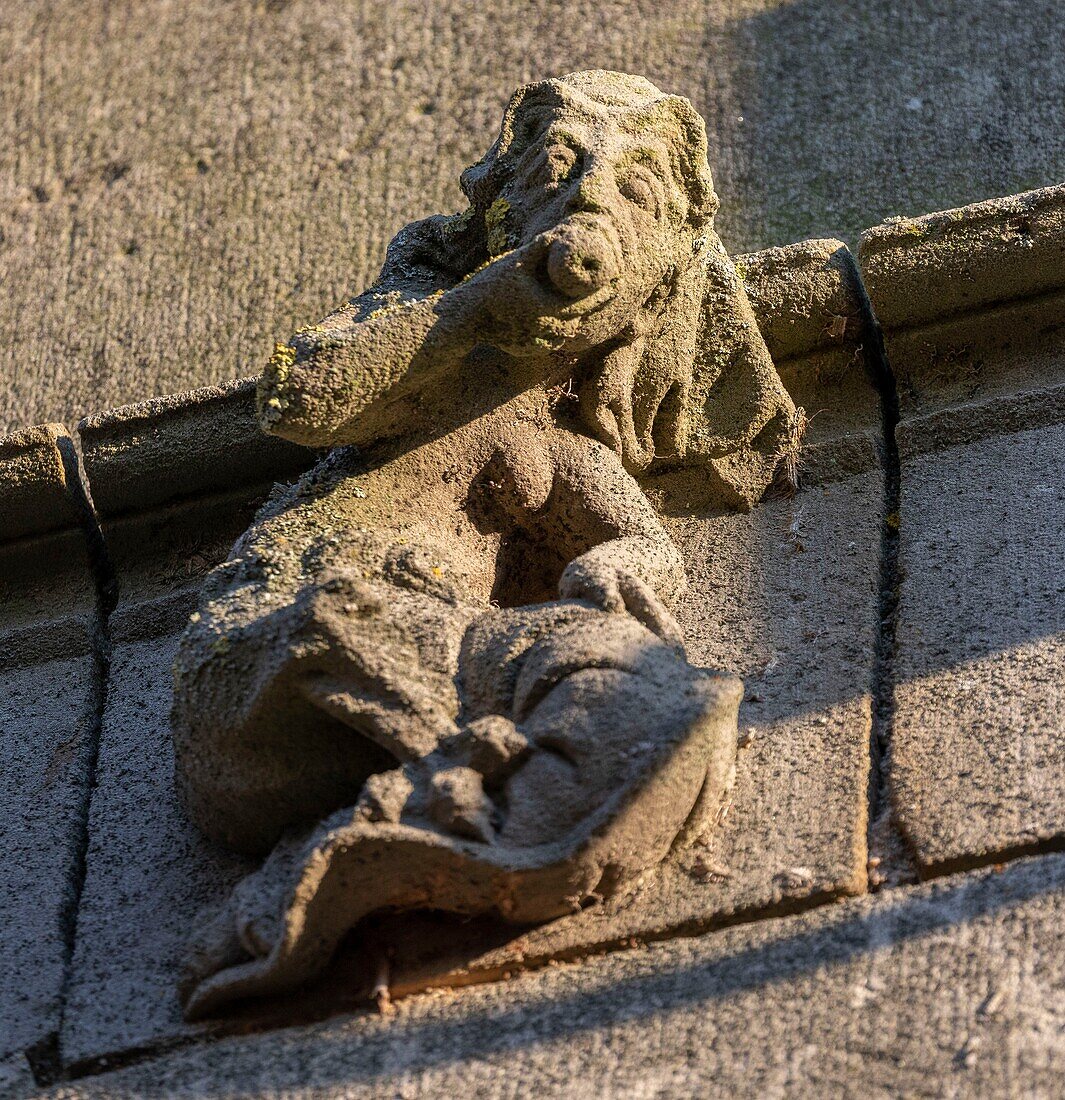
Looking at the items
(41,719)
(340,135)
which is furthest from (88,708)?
(340,135)

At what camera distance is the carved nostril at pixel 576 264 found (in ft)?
7.68

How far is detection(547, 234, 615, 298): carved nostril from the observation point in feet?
7.68

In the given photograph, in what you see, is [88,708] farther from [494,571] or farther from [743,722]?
[743,722]

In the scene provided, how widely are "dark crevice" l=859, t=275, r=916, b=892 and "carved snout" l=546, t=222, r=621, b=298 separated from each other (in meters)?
0.72

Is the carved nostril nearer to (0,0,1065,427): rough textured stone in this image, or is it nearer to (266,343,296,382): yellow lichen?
(266,343,296,382): yellow lichen

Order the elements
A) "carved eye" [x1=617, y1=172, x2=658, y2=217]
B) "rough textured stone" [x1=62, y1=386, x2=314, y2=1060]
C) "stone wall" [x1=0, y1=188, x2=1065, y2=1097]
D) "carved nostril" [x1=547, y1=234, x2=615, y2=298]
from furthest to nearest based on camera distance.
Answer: "carved eye" [x1=617, y1=172, x2=658, y2=217]
"carved nostril" [x1=547, y1=234, x2=615, y2=298]
"rough textured stone" [x1=62, y1=386, x2=314, y2=1060]
"stone wall" [x1=0, y1=188, x2=1065, y2=1097]

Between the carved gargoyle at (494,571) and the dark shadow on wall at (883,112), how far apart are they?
109cm

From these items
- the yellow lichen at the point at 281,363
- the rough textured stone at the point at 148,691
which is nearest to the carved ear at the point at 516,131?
the yellow lichen at the point at 281,363

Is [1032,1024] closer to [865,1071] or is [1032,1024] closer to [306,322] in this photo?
[865,1071]

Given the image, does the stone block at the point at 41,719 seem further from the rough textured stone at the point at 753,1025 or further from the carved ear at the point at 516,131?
the carved ear at the point at 516,131

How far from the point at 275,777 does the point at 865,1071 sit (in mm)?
864


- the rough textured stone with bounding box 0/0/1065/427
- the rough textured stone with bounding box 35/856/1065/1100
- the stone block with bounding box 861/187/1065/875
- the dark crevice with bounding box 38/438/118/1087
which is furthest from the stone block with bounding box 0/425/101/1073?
the stone block with bounding box 861/187/1065/875

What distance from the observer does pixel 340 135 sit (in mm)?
4480

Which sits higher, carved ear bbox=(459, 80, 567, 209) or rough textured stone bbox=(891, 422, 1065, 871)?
carved ear bbox=(459, 80, 567, 209)
